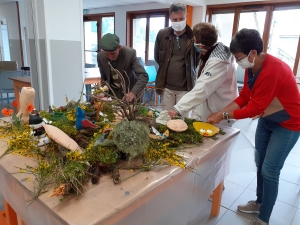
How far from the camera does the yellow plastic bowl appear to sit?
1.34m

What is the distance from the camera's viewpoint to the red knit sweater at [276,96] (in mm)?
1240

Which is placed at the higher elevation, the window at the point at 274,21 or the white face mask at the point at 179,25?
the window at the point at 274,21

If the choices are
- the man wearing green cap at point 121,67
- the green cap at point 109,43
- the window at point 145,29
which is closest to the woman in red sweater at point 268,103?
the man wearing green cap at point 121,67

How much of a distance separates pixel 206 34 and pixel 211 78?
1.00 ft

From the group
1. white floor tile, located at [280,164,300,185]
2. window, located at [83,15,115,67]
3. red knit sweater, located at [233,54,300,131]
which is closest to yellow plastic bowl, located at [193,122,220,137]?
red knit sweater, located at [233,54,300,131]

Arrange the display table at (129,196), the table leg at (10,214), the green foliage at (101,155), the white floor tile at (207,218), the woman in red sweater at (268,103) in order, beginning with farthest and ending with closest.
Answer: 1. the white floor tile at (207,218)
2. the woman in red sweater at (268,103)
3. the table leg at (10,214)
4. the green foliage at (101,155)
5. the display table at (129,196)

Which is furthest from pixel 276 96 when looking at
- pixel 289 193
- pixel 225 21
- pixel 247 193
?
pixel 225 21

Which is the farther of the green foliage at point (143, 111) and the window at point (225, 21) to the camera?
the window at point (225, 21)

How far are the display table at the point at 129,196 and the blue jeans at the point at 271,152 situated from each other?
35 centimetres

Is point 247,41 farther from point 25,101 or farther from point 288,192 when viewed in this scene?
point 288,192

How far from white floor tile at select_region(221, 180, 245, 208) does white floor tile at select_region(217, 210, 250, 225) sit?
0.11 m

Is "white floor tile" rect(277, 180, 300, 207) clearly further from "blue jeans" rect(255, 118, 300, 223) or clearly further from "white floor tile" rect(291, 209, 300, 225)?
"blue jeans" rect(255, 118, 300, 223)

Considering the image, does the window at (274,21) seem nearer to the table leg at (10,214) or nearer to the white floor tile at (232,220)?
the white floor tile at (232,220)

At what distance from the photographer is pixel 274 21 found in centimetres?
496
